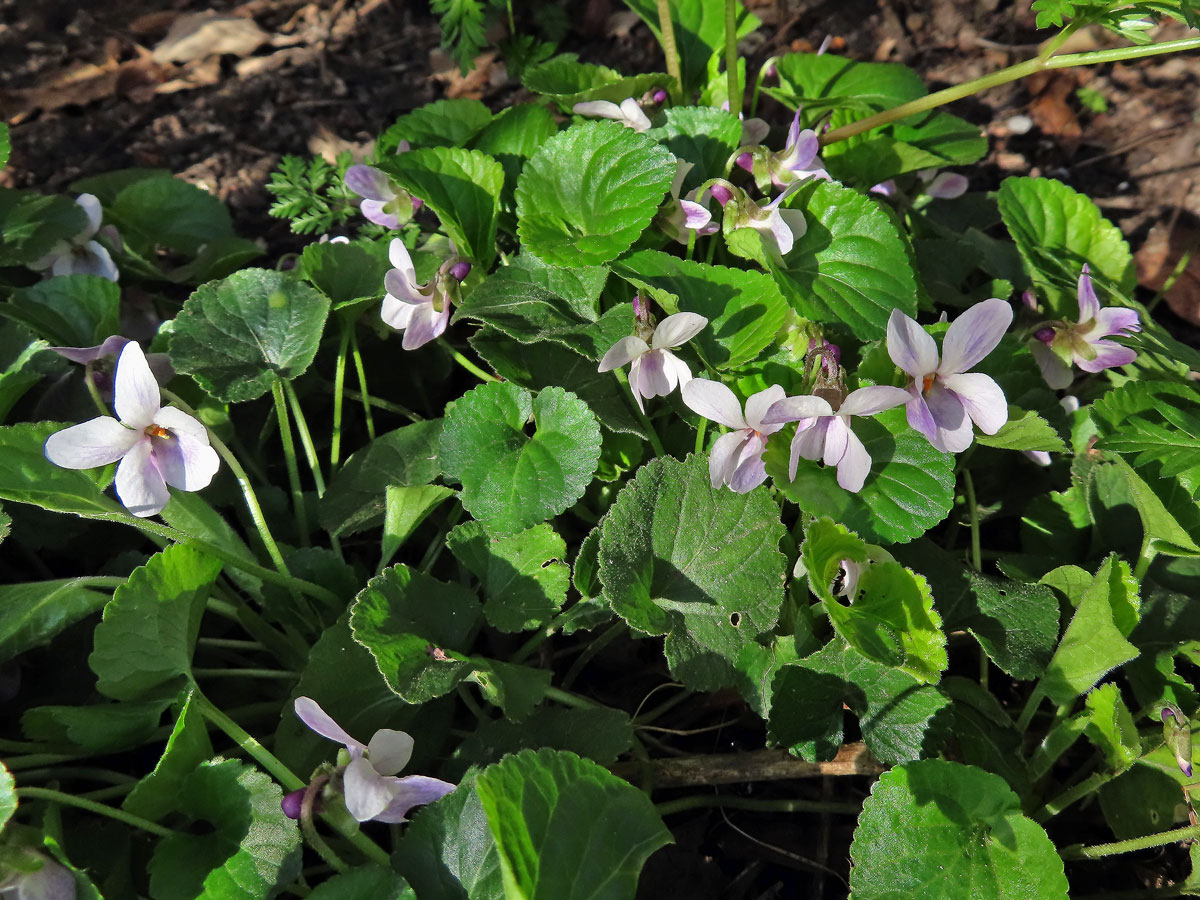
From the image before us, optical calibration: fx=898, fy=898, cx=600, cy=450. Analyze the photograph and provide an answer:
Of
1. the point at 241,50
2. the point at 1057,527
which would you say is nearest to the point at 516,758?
the point at 1057,527

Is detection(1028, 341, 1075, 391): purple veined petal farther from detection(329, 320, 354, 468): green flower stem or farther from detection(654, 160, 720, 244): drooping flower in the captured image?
detection(329, 320, 354, 468): green flower stem

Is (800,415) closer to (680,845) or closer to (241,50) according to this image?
(680,845)

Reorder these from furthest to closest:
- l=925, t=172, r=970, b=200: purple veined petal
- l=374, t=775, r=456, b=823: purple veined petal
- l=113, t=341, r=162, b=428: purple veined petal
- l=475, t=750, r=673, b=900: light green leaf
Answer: l=925, t=172, r=970, b=200: purple veined petal
l=113, t=341, r=162, b=428: purple veined petal
l=374, t=775, r=456, b=823: purple veined petal
l=475, t=750, r=673, b=900: light green leaf

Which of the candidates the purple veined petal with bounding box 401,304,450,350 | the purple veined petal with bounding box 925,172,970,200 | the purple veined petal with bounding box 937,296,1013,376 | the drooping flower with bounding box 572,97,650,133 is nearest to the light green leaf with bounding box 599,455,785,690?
the purple veined petal with bounding box 937,296,1013,376

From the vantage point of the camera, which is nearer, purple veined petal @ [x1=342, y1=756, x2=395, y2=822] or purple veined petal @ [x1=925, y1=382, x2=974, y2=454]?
purple veined petal @ [x1=342, y1=756, x2=395, y2=822]

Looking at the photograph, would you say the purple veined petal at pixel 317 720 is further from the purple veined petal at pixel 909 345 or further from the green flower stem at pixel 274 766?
the purple veined petal at pixel 909 345

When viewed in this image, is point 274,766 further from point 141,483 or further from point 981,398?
point 981,398

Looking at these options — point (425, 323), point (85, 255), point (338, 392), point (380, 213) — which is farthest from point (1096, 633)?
point (85, 255)
